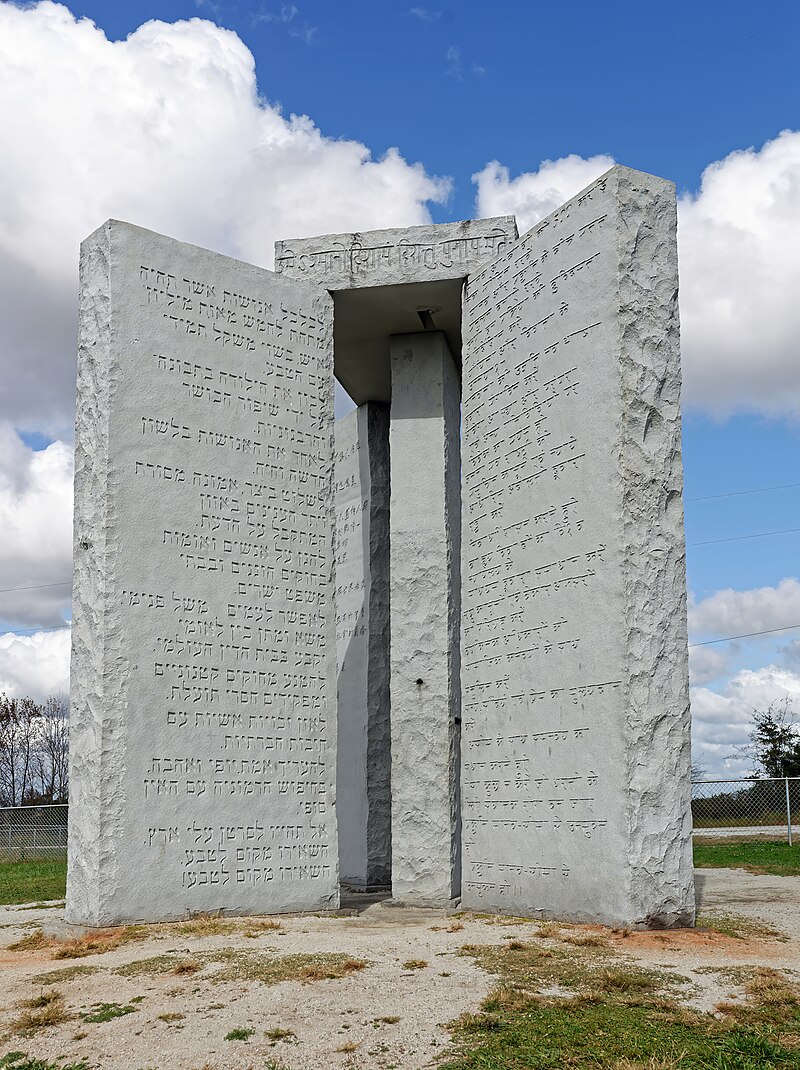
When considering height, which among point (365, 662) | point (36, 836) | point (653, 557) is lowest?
point (36, 836)

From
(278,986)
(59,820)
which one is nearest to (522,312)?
(278,986)

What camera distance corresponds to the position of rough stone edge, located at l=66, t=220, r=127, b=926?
28.4 ft

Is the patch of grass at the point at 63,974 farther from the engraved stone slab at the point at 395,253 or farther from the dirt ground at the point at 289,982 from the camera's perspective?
the engraved stone slab at the point at 395,253

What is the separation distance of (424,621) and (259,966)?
16.9ft

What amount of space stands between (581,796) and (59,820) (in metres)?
15.9

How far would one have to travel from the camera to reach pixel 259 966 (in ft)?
21.9

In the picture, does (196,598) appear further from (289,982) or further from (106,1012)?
(106,1012)

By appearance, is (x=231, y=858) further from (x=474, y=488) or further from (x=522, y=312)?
(x=522, y=312)

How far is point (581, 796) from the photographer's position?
27.8ft

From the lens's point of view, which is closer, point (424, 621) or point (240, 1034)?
point (240, 1034)

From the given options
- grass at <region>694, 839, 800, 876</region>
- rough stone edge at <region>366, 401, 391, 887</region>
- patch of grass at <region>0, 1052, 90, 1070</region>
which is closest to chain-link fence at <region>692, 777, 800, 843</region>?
grass at <region>694, 839, 800, 876</region>

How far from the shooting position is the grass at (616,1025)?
→ 4.76 m

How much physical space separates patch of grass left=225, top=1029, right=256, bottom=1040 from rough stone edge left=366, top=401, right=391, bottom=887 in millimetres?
7931

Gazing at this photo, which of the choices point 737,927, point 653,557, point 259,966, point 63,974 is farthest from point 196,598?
point 737,927
